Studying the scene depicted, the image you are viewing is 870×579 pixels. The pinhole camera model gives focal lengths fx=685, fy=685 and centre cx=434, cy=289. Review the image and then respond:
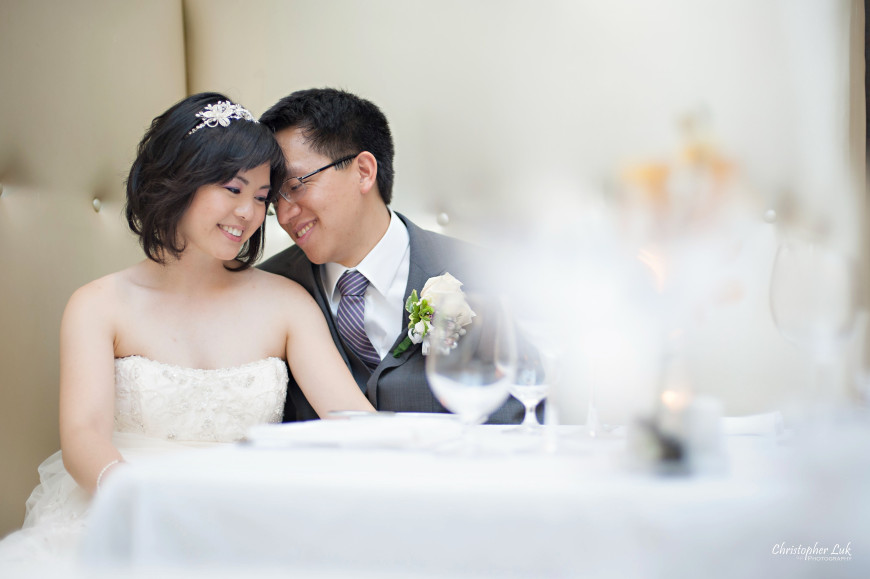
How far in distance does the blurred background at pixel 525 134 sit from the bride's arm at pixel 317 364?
1.51 feet

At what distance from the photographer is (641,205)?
5.69 ft

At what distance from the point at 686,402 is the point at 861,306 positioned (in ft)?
0.94

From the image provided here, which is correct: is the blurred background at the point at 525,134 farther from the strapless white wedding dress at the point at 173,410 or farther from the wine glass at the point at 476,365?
the wine glass at the point at 476,365

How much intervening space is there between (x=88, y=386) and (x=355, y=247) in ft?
2.59

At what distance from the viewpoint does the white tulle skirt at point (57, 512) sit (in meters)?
1.07

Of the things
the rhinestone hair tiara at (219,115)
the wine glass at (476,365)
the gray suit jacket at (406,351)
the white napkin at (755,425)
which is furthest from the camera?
the gray suit jacket at (406,351)

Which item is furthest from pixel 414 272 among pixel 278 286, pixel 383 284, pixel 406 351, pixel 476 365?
pixel 476 365

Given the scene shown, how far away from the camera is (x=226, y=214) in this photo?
145 cm

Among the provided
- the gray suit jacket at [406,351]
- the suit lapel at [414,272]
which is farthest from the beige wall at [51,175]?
the suit lapel at [414,272]

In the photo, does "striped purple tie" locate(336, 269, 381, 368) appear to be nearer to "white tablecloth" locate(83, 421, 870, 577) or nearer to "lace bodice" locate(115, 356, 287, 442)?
"lace bodice" locate(115, 356, 287, 442)

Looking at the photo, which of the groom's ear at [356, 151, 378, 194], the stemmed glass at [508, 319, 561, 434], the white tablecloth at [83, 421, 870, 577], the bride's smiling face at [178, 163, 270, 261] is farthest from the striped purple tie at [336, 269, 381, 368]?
the white tablecloth at [83, 421, 870, 577]

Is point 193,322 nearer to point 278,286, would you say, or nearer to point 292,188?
point 278,286

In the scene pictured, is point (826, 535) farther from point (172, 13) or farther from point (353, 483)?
point (172, 13)

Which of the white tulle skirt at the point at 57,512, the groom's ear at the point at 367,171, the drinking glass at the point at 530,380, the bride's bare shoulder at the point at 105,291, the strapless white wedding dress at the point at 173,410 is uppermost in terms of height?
the groom's ear at the point at 367,171
